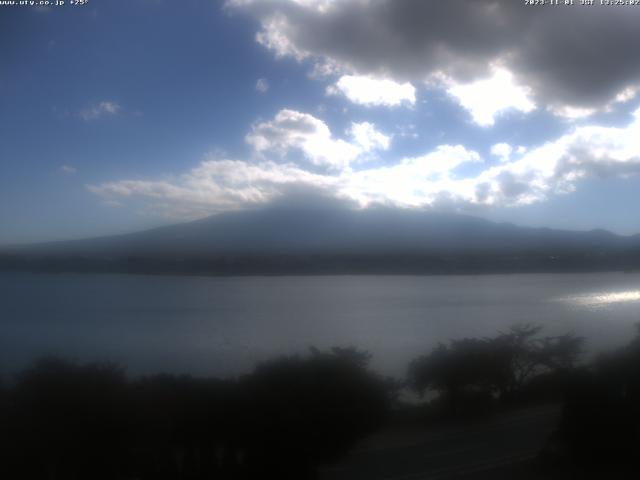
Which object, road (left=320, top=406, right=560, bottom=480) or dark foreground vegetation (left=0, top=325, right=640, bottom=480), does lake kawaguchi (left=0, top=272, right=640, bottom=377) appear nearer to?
dark foreground vegetation (left=0, top=325, right=640, bottom=480)

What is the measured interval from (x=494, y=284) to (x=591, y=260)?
120 centimetres

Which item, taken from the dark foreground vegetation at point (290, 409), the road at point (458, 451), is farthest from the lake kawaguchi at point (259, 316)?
the road at point (458, 451)

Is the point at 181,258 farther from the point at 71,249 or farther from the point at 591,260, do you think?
the point at 591,260

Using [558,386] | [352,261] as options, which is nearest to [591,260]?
[558,386]

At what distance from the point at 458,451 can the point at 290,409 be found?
1.13m

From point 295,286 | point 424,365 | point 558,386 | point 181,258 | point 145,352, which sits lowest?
point 558,386

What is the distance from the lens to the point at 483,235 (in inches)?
172

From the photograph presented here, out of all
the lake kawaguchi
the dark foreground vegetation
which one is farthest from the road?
the lake kawaguchi

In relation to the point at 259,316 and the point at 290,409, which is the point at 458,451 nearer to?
the point at 290,409

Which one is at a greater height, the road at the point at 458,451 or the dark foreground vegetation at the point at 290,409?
the dark foreground vegetation at the point at 290,409

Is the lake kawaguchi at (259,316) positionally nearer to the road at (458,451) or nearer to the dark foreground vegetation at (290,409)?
the dark foreground vegetation at (290,409)

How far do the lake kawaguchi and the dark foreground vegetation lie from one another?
11 centimetres

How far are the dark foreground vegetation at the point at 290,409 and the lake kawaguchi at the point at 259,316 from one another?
0.11 metres

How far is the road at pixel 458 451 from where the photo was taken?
3045 millimetres
